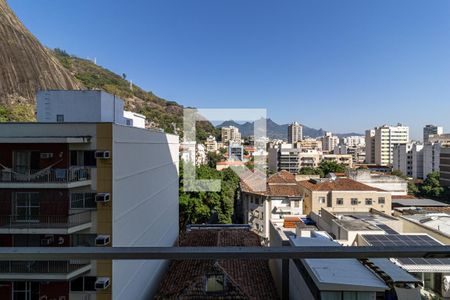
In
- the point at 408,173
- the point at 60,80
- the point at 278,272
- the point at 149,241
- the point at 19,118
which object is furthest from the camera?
the point at 408,173

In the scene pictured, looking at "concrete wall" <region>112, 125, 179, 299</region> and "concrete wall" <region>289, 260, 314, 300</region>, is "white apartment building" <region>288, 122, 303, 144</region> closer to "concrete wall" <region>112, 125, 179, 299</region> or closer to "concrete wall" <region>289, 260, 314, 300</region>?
"concrete wall" <region>112, 125, 179, 299</region>

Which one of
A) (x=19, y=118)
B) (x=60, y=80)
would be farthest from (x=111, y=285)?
(x=60, y=80)

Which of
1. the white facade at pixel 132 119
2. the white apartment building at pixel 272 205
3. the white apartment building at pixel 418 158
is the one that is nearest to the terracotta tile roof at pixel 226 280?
the white facade at pixel 132 119

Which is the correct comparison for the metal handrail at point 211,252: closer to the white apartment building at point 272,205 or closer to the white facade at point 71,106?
the white facade at point 71,106

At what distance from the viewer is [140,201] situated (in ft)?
19.9

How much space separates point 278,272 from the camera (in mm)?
6023

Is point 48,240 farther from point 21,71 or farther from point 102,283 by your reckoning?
point 21,71

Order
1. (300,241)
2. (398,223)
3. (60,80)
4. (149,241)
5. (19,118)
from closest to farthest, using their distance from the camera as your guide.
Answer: (300,241)
(149,241)
(398,223)
(19,118)
(60,80)

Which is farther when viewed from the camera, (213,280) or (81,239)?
(213,280)

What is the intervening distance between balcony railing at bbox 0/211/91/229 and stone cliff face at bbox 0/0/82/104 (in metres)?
20.1

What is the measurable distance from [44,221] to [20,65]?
23.6 m

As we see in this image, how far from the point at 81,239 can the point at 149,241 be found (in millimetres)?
2219

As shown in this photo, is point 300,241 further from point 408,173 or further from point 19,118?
point 408,173

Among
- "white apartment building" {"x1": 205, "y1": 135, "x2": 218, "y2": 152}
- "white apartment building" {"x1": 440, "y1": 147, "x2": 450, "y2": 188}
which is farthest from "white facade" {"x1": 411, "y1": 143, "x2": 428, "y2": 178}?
"white apartment building" {"x1": 205, "y1": 135, "x2": 218, "y2": 152}
